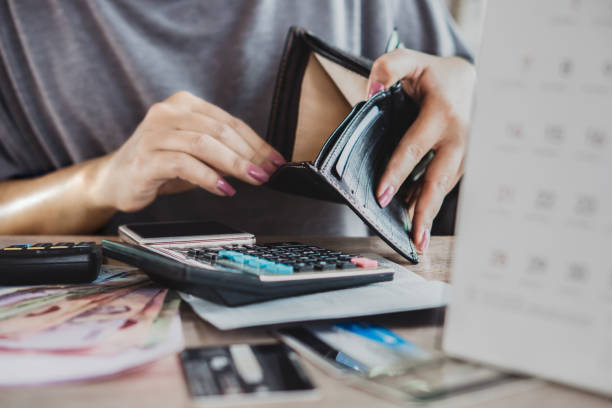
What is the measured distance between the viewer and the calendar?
0.22 meters

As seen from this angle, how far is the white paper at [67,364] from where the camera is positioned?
0.22m

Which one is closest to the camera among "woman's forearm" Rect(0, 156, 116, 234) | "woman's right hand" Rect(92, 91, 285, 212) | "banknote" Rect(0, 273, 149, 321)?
"banknote" Rect(0, 273, 149, 321)

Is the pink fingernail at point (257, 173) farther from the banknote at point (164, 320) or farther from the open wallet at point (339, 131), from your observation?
the banknote at point (164, 320)

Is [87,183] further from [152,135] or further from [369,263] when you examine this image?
[369,263]

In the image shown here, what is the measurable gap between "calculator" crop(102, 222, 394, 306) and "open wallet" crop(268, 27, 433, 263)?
0.06 meters

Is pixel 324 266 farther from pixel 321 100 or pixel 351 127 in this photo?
pixel 321 100

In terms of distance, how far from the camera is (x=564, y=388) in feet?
0.77

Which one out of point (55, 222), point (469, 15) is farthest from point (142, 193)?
point (469, 15)

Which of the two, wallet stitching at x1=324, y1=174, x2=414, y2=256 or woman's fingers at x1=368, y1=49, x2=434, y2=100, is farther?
woman's fingers at x1=368, y1=49, x2=434, y2=100

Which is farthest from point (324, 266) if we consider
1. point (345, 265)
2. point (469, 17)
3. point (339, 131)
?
point (469, 17)

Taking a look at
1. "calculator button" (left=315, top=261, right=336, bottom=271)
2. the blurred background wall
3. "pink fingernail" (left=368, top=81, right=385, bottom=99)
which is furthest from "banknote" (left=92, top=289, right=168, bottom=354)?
the blurred background wall

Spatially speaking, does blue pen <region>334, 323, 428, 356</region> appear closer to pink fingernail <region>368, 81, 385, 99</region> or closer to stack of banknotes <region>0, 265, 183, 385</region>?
stack of banknotes <region>0, 265, 183, 385</region>

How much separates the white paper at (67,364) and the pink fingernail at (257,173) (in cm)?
34

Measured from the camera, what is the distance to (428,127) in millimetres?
556
